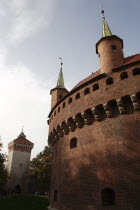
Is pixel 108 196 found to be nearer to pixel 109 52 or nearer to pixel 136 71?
pixel 136 71

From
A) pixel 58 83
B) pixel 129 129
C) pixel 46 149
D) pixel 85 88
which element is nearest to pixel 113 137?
pixel 129 129

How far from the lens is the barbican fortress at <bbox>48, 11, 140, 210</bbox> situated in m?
13.1

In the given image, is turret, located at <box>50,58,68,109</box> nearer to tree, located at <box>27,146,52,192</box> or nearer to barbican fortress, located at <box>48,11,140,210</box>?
barbican fortress, located at <box>48,11,140,210</box>

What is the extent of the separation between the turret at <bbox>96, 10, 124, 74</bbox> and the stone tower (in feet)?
110

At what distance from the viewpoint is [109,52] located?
1778 cm

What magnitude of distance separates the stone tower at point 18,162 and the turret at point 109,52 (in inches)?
1324

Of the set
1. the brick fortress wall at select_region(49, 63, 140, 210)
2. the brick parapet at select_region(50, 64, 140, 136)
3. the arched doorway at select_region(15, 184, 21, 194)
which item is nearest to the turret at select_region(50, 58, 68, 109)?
the brick parapet at select_region(50, 64, 140, 136)

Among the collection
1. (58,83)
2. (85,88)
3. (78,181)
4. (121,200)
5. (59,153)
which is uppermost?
(58,83)

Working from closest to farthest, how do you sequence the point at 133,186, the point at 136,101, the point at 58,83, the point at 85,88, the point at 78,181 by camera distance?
1. the point at 133,186
2. the point at 136,101
3. the point at 78,181
4. the point at 85,88
5. the point at 58,83

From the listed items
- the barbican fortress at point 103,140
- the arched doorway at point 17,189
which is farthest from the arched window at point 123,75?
the arched doorway at point 17,189

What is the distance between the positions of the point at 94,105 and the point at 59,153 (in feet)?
19.1

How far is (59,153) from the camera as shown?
18.7m

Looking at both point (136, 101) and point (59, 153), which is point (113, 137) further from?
point (59, 153)

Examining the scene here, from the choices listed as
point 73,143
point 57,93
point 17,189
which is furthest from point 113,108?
point 17,189
